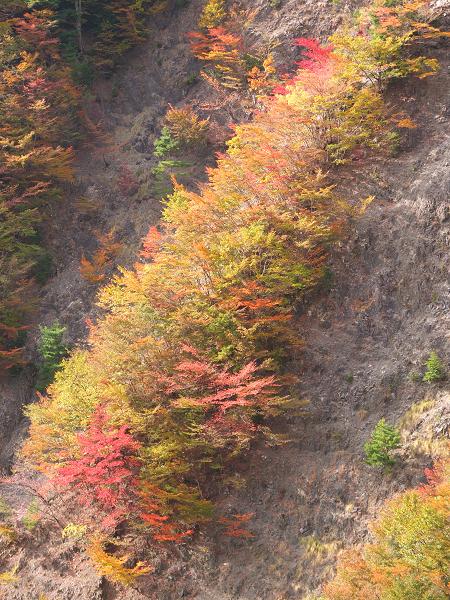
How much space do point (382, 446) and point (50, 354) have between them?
1693cm

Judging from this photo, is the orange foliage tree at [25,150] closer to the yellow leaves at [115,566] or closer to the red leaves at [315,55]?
the yellow leaves at [115,566]

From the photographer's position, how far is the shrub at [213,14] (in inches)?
1367

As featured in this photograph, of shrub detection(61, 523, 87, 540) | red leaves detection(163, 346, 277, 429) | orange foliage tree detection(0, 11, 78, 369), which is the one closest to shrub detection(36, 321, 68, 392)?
orange foliage tree detection(0, 11, 78, 369)

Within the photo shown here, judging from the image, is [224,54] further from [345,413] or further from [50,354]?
[345,413]

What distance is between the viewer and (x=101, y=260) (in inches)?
1216

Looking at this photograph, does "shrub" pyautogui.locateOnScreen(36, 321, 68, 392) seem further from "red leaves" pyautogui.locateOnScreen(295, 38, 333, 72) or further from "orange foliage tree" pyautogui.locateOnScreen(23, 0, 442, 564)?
"red leaves" pyautogui.locateOnScreen(295, 38, 333, 72)

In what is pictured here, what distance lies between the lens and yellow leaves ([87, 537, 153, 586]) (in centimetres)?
1777

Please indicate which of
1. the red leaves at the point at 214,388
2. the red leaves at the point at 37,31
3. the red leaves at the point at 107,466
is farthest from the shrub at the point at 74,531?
the red leaves at the point at 37,31

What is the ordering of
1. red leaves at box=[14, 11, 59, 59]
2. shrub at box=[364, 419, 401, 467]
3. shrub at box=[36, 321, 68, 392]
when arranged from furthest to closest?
red leaves at box=[14, 11, 59, 59]
shrub at box=[36, 321, 68, 392]
shrub at box=[364, 419, 401, 467]

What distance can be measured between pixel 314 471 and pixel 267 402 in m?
2.88

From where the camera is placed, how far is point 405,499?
13.1m

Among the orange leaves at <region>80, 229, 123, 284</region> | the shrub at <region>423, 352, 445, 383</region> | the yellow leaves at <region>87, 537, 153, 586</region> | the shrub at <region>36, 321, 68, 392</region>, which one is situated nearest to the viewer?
the yellow leaves at <region>87, 537, 153, 586</region>

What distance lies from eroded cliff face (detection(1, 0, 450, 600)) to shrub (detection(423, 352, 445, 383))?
390 mm

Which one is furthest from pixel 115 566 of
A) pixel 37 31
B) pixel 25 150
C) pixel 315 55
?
pixel 37 31
